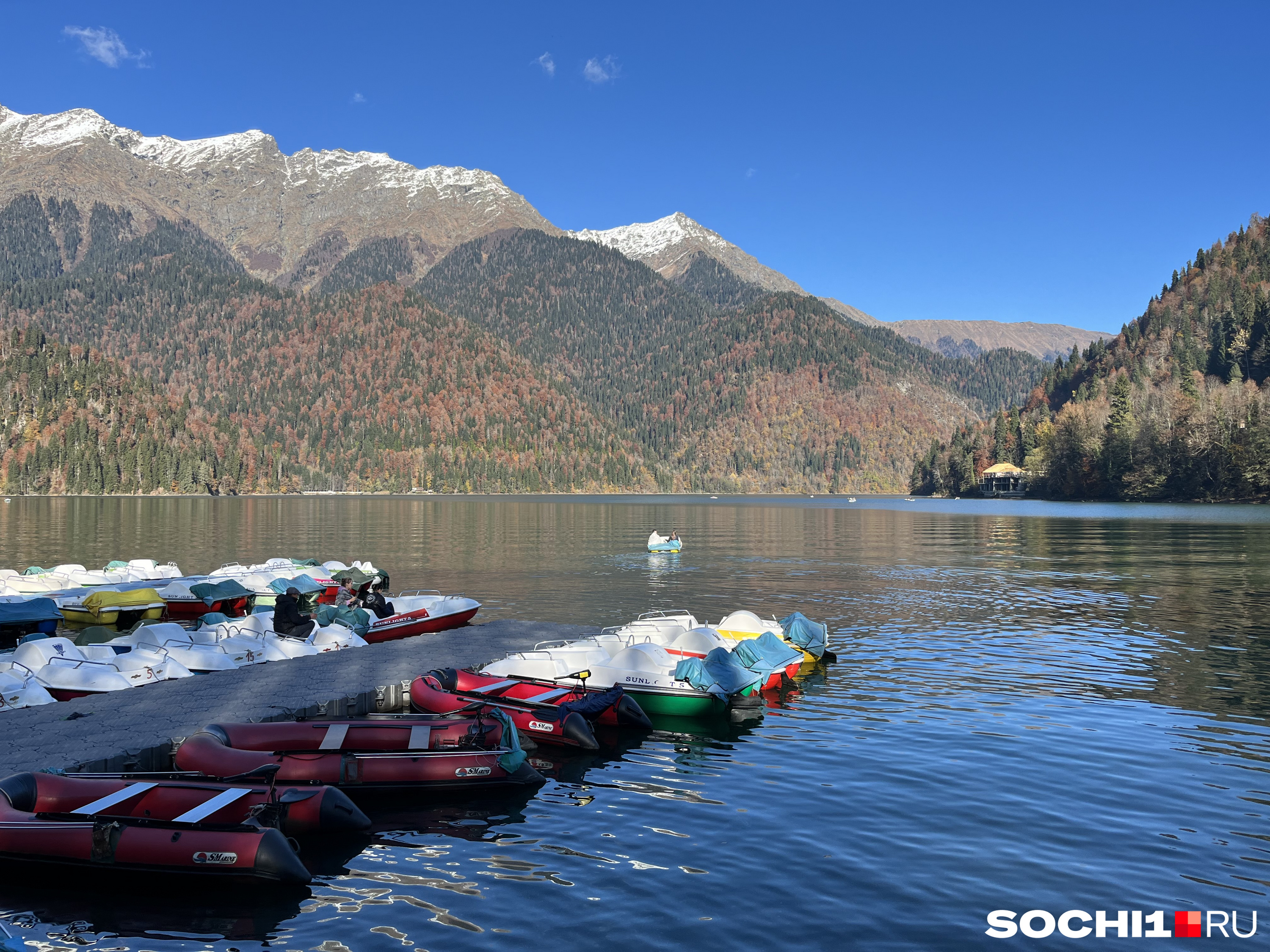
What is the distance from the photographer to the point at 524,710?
27109mm

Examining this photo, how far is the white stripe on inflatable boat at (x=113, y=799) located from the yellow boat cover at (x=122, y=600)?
32364 mm

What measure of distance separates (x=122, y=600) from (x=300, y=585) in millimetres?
9401

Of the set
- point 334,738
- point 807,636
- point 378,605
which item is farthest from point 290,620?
point 807,636

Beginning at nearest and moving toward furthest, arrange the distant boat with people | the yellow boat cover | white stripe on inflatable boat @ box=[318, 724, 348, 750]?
white stripe on inflatable boat @ box=[318, 724, 348, 750] < the yellow boat cover < the distant boat with people

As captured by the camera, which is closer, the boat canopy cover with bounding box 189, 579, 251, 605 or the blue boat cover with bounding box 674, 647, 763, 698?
the blue boat cover with bounding box 674, 647, 763, 698

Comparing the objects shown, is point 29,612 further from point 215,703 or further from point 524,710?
point 524,710

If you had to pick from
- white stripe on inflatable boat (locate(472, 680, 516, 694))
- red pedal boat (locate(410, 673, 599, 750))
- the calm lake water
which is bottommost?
the calm lake water

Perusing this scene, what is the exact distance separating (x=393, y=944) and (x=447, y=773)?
23.7 feet

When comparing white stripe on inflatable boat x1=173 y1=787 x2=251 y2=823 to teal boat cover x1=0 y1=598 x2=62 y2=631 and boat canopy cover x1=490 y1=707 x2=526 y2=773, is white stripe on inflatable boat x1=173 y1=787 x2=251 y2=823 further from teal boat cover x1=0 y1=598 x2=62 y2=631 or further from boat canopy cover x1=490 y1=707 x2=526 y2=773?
teal boat cover x1=0 y1=598 x2=62 y2=631

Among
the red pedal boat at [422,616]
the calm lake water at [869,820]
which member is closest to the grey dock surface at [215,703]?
the red pedal boat at [422,616]

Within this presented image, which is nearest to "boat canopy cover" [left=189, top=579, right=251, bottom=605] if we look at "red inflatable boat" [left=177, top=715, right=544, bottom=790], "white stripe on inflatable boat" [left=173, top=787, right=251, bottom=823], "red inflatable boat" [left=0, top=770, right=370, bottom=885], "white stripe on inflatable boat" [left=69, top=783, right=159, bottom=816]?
"red inflatable boat" [left=177, top=715, right=544, bottom=790]

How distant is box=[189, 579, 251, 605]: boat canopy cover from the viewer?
159 ft

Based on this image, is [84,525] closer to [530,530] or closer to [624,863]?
[530,530]

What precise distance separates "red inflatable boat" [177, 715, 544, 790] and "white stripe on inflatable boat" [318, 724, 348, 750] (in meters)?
0.01
